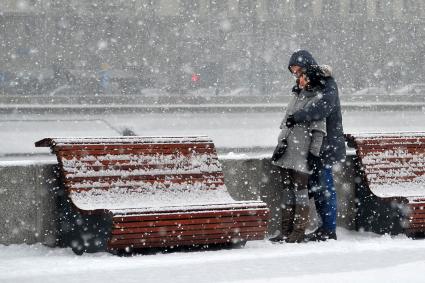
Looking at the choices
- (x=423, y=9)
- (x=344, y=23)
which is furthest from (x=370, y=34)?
(x=423, y=9)

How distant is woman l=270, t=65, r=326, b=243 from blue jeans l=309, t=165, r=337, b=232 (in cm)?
9

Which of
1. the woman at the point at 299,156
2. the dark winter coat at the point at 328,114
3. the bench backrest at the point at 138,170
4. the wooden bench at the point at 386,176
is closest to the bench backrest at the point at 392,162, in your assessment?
the wooden bench at the point at 386,176

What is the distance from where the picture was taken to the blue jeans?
279 inches

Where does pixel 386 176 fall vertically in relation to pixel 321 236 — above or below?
above

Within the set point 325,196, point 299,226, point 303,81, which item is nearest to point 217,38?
point 303,81

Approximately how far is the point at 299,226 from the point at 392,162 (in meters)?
1.21

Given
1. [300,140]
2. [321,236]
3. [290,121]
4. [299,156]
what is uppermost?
[290,121]

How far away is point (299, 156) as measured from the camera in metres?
6.96

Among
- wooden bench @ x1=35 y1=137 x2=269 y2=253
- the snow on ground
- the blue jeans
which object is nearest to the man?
the blue jeans

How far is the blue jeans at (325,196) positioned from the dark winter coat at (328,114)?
0.10 meters

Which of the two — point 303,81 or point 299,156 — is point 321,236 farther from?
point 303,81

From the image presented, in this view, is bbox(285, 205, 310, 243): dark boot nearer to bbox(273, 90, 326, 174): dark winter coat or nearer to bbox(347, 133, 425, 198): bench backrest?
bbox(273, 90, 326, 174): dark winter coat

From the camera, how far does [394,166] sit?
7633mm

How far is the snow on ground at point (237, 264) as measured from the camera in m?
5.39
